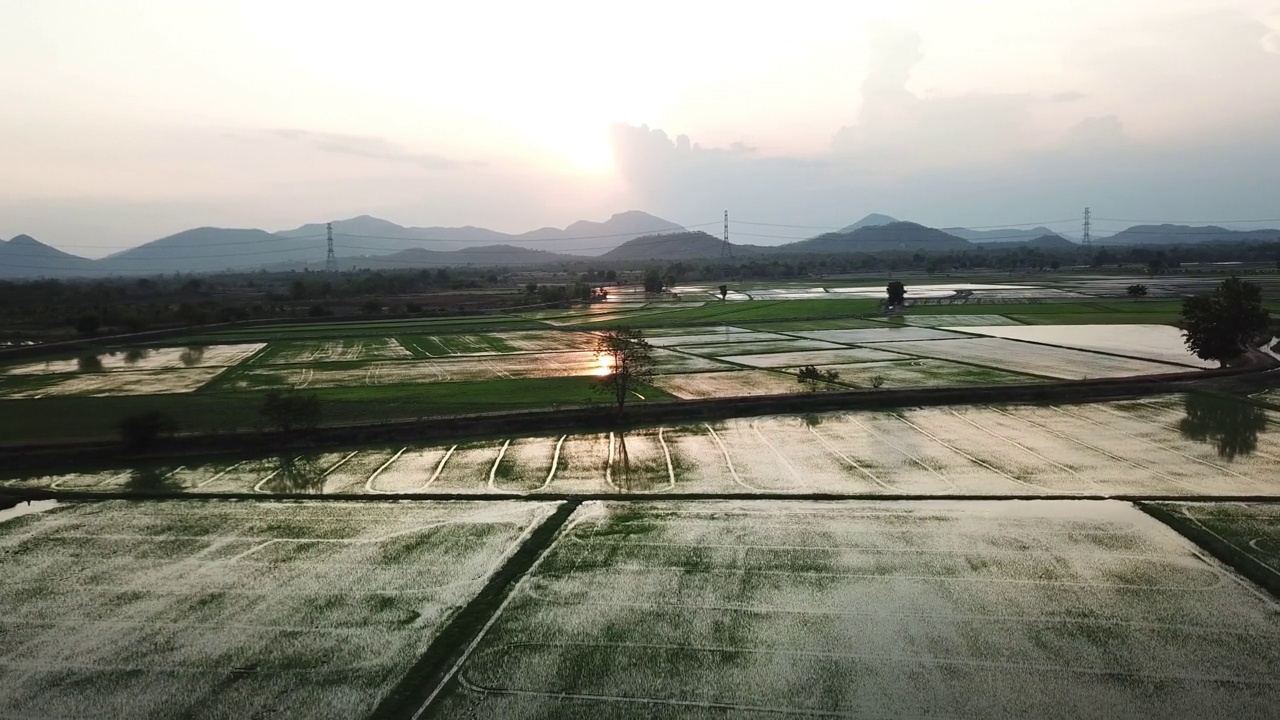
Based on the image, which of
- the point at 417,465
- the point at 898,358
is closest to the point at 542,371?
the point at 417,465

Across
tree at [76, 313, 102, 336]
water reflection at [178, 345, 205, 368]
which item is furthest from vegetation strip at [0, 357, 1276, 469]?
tree at [76, 313, 102, 336]

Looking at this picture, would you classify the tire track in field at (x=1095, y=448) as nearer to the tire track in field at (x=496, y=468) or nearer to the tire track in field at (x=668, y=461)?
the tire track in field at (x=668, y=461)

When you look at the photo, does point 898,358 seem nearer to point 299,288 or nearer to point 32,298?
point 299,288

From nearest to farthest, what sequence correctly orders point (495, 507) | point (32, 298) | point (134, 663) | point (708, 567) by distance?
1. point (134, 663)
2. point (708, 567)
3. point (495, 507)
4. point (32, 298)

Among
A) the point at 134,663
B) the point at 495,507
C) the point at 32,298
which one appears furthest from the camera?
the point at 32,298

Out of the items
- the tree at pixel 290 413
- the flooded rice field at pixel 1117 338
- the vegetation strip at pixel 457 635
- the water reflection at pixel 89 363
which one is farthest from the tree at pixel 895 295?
the water reflection at pixel 89 363

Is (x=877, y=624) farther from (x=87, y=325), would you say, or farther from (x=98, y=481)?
(x=87, y=325)
